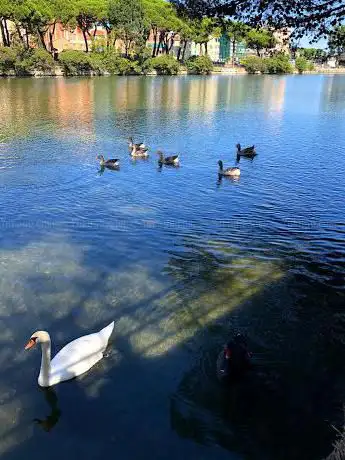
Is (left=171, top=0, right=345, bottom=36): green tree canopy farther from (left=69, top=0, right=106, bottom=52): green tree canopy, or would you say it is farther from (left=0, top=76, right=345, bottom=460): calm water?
(left=69, top=0, right=106, bottom=52): green tree canopy

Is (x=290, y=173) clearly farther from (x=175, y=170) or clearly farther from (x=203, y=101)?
(x=203, y=101)

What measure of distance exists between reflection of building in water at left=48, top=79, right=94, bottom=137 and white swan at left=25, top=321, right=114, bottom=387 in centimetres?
2137

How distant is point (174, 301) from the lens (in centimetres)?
955

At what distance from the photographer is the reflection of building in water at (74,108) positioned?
2975 centimetres

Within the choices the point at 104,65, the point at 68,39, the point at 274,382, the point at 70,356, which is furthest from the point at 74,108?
the point at 68,39

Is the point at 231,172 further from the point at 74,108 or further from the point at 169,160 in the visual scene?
the point at 74,108

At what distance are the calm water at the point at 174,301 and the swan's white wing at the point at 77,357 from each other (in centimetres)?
18

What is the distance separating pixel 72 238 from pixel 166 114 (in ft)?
83.3

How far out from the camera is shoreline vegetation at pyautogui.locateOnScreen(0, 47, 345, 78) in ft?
237

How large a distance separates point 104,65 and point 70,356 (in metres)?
84.8

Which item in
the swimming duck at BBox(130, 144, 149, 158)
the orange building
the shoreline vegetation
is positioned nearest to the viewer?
the swimming duck at BBox(130, 144, 149, 158)

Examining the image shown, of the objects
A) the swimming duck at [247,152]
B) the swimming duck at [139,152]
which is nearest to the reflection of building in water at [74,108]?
the swimming duck at [139,152]

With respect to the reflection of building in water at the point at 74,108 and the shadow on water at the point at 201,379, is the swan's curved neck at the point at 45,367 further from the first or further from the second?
the reflection of building in water at the point at 74,108

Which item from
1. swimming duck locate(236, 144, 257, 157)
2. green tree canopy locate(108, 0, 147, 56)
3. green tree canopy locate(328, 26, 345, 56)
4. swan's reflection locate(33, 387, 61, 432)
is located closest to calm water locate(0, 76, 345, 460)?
swan's reflection locate(33, 387, 61, 432)
